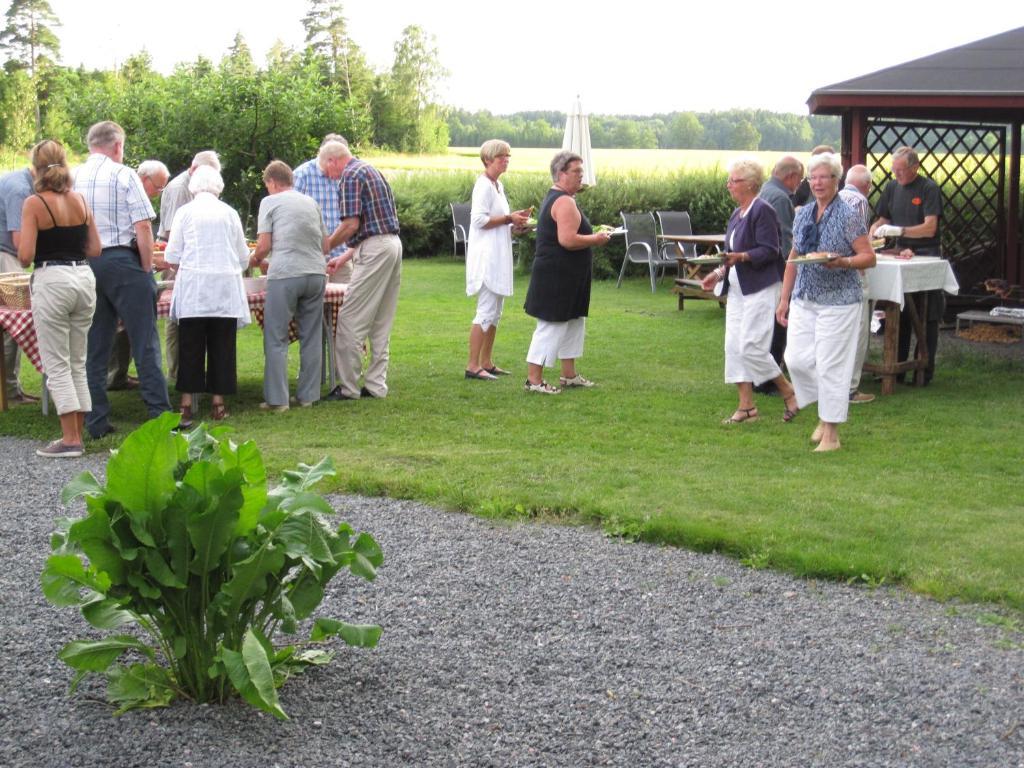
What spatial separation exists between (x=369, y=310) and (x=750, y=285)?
108 inches

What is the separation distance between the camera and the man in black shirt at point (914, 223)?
9539 millimetres

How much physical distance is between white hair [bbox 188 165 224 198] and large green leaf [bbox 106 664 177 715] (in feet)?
15.4

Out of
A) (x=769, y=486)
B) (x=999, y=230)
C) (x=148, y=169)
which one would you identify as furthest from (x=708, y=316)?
(x=769, y=486)

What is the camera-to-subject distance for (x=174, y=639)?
11.7 feet

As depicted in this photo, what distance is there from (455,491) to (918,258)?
4.86 meters

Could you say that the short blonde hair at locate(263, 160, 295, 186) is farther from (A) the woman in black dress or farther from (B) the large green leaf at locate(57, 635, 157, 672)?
(B) the large green leaf at locate(57, 635, 157, 672)

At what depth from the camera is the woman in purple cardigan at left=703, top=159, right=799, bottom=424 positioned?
764cm

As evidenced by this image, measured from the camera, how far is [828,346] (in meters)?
7.00

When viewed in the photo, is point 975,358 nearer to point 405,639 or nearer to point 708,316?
point 708,316

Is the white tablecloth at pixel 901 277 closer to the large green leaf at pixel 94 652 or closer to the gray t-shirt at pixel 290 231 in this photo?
the gray t-shirt at pixel 290 231

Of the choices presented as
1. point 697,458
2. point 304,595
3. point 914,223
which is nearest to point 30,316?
point 697,458

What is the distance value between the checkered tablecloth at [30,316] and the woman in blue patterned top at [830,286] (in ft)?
11.1

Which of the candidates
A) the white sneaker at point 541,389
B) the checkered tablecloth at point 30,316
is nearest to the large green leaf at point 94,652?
the checkered tablecloth at point 30,316

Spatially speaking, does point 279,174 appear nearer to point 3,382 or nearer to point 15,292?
point 15,292
